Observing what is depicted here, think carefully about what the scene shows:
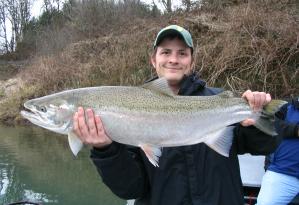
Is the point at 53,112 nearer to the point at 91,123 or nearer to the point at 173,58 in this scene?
the point at 91,123

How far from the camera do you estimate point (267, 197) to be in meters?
5.39

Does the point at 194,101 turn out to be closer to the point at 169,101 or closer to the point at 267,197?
the point at 169,101

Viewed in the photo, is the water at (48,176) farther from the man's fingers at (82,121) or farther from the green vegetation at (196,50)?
the man's fingers at (82,121)

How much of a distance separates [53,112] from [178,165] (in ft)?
3.09

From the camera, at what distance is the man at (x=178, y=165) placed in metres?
3.06

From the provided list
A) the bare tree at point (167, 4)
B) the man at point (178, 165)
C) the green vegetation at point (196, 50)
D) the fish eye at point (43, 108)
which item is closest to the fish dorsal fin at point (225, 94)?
the man at point (178, 165)

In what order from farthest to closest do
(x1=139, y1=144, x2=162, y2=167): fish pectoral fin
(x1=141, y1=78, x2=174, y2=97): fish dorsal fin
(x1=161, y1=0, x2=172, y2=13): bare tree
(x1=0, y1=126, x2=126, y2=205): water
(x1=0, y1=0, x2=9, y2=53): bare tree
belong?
(x1=0, y1=0, x2=9, y2=53): bare tree < (x1=161, y1=0, x2=172, y2=13): bare tree < (x1=0, y1=126, x2=126, y2=205): water < (x1=141, y1=78, x2=174, y2=97): fish dorsal fin < (x1=139, y1=144, x2=162, y2=167): fish pectoral fin

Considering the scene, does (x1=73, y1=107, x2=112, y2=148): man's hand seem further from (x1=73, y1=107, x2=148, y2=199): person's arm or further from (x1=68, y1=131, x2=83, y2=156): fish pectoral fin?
(x1=68, y1=131, x2=83, y2=156): fish pectoral fin

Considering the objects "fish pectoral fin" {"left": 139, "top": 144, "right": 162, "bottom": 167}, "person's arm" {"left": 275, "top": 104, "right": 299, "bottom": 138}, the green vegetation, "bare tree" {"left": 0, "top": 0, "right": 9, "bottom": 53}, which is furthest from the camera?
"bare tree" {"left": 0, "top": 0, "right": 9, "bottom": 53}

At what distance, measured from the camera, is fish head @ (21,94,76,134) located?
3184 millimetres

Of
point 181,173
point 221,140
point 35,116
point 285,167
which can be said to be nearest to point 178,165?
point 181,173

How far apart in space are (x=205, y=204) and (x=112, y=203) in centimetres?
640

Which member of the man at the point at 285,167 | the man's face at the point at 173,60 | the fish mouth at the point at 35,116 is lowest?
the man at the point at 285,167

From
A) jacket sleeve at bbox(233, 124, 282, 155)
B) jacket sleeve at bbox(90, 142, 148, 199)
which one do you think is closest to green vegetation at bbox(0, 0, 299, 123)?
jacket sleeve at bbox(233, 124, 282, 155)
